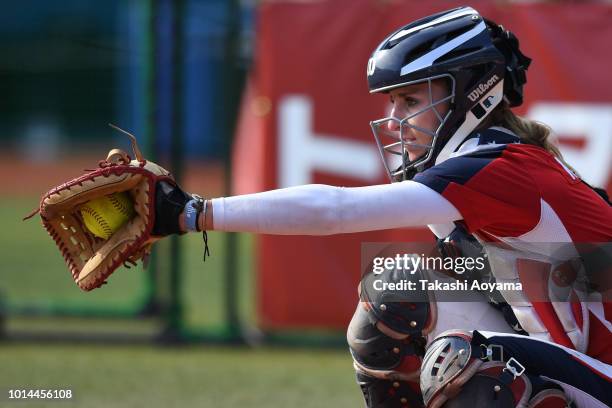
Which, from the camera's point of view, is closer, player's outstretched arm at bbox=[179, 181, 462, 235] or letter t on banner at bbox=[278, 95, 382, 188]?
player's outstretched arm at bbox=[179, 181, 462, 235]

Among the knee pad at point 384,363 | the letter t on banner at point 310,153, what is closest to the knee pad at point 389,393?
the knee pad at point 384,363

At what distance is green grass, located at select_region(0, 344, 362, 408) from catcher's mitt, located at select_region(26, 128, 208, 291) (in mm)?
1980

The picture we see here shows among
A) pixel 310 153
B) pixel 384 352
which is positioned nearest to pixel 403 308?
pixel 384 352

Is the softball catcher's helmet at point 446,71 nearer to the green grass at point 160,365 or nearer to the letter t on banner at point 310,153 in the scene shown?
the green grass at point 160,365

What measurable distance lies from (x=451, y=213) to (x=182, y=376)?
9.75ft

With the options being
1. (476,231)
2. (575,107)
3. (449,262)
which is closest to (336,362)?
(575,107)

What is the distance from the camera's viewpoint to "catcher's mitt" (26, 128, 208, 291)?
296cm

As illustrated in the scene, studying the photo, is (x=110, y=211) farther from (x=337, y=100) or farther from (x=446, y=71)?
(x=337, y=100)

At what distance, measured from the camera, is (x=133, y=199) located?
3064 millimetres

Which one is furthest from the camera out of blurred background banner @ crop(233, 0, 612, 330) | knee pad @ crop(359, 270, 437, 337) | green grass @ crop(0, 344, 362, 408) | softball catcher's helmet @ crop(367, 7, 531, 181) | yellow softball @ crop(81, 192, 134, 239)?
blurred background banner @ crop(233, 0, 612, 330)

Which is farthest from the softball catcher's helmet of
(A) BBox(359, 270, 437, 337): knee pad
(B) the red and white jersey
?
(A) BBox(359, 270, 437, 337): knee pad

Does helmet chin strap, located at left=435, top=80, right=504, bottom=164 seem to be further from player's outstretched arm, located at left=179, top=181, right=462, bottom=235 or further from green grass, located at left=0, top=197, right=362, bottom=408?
green grass, located at left=0, top=197, right=362, bottom=408

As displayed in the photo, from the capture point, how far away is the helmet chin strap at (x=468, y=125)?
3.35m

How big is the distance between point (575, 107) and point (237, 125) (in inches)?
83.3
